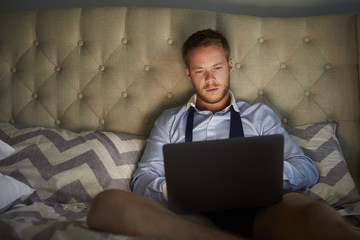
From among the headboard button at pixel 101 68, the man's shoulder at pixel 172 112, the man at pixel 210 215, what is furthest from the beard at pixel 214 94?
the headboard button at pixel 101 68

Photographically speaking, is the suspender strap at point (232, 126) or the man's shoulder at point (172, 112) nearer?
the suspender strap at point (232, 126)

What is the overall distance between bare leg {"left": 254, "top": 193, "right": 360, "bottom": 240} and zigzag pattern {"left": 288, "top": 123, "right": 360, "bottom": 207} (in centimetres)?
30

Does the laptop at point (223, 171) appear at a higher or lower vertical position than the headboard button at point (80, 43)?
lower

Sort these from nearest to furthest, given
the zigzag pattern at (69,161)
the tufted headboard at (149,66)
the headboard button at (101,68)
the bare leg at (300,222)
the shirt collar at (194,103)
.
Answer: the bare leg at (300,222), the zigzag pattern at (69,161), the shirt collar at (194,103), the tufted headboard at (149,66), the headboard button at (101,68)

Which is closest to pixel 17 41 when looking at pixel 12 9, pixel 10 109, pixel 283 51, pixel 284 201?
pixel 10 109

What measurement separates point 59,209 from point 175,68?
77cm

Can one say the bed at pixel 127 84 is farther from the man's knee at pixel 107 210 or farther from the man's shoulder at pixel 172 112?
the man's knee at pixel 107 210

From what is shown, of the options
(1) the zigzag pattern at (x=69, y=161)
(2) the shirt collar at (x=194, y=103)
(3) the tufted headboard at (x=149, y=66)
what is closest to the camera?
(1) the zigzag pattern at (x=69, y=161)

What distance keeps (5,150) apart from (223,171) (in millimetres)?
956

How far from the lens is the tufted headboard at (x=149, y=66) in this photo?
1643 mm

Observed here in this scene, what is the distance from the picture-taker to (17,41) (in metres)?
1.82

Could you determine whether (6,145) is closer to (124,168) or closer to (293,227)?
(124,168)

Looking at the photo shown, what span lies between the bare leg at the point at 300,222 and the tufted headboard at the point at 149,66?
0.69 m

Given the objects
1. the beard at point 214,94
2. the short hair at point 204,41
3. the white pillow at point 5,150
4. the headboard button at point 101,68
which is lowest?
the white pillow at point 5,150
